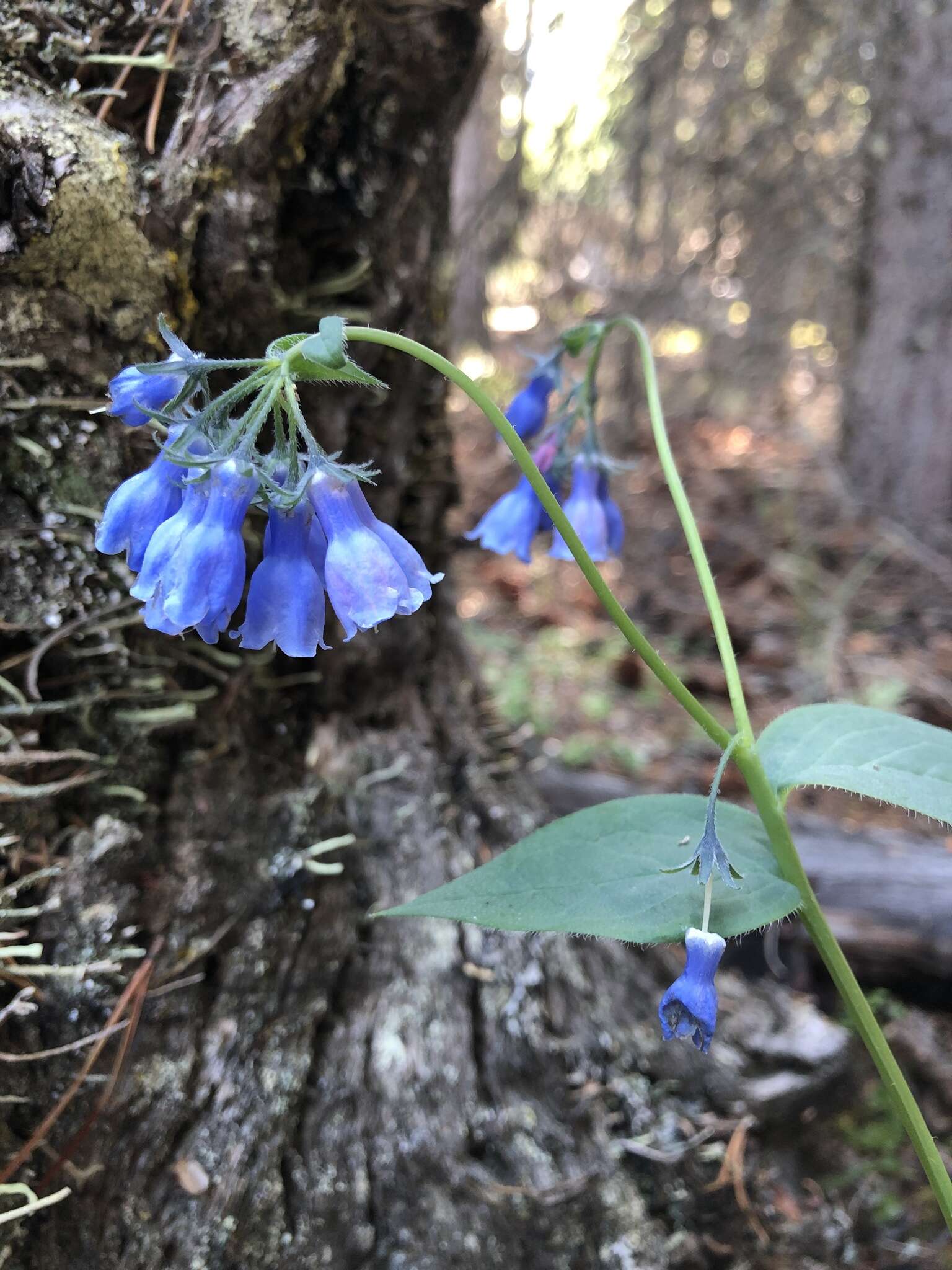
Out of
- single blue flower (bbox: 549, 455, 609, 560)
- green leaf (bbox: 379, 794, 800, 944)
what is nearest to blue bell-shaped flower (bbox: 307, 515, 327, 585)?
green leaf (bbox: 379, 794, 800, 944)

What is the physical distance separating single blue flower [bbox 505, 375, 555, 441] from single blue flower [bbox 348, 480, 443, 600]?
74cm

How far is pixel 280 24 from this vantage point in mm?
1534

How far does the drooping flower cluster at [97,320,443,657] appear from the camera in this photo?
118 cm

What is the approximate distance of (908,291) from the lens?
4.45 meters

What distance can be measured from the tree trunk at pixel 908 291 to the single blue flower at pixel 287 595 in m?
4.16

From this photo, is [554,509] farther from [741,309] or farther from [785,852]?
[741,309]

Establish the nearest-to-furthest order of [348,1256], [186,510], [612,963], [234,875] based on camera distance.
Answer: [186,510], [348,1256], [234,875], [612,963]

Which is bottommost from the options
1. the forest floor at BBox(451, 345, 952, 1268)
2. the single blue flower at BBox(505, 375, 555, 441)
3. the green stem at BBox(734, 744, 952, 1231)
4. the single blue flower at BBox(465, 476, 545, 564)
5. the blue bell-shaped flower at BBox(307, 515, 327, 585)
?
the forest floor at BBox(451, 345, 952, 1268)

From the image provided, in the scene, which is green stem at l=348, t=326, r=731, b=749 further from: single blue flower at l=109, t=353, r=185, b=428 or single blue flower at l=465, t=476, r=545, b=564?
single blue flower at l=465, t=476, r=545, b=564

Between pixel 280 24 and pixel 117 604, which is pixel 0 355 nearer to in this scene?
pixel 117 604

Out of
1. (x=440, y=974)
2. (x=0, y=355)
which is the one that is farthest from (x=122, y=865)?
(x=0, y=355)

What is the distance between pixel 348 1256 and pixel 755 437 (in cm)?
600

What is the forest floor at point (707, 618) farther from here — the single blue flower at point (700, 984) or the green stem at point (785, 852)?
the single blue flower at point (700, 984)

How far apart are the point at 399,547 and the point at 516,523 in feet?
2.24
